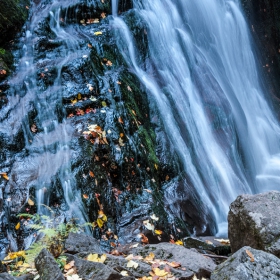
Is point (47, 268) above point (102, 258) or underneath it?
above

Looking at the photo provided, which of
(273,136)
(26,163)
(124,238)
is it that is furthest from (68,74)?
(273,136)

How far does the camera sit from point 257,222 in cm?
361

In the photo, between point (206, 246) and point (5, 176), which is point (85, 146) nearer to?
point (5, 176)

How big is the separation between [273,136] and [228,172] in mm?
4011

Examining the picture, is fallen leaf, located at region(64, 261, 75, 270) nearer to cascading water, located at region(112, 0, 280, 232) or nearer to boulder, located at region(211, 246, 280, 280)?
boulder, located at region(211, 246, 280, 280)

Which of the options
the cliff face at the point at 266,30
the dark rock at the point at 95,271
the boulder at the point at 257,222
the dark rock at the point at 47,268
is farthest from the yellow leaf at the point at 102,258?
the cliff face at the point at 266,30

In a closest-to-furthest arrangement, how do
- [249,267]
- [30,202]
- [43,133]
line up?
[249,267]
[30,202]
[43,133]

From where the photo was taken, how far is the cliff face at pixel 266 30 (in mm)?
14102

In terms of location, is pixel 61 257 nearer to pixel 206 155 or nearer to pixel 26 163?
pixel 26 163

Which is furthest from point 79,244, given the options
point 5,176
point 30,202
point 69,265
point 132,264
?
point 5,176

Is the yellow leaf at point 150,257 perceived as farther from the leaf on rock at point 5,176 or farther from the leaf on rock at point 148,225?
the leaf on rock at point 5,176

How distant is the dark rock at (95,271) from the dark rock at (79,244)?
0.50 m

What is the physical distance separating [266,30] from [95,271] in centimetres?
1458

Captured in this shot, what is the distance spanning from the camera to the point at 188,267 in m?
3.21
